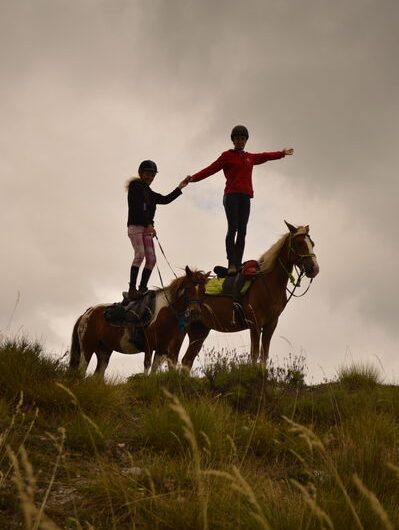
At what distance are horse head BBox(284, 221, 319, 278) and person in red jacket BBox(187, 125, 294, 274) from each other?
1.22m

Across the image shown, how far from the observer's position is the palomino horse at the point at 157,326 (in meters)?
9.27

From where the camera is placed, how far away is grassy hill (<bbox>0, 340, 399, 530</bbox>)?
3.18 metres

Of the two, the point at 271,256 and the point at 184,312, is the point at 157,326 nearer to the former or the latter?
the point at 184,312

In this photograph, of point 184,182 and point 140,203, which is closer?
point 140,203

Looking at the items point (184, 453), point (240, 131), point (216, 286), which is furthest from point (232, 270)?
point (184, 453)

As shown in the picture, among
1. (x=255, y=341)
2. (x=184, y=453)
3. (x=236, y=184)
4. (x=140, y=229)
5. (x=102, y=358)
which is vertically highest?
(x=236, y=184)

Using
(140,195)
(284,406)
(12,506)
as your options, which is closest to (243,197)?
(140,195)

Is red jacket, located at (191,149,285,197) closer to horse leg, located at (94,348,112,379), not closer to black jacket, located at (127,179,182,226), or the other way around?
black jacket, located at (127,179,182,226)

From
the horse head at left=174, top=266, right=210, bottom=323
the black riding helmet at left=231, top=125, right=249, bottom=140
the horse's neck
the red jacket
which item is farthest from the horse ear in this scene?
the black riding helmet at left=231, top=125, right=249, bottom=140

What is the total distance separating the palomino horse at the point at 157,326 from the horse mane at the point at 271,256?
148 centimetres

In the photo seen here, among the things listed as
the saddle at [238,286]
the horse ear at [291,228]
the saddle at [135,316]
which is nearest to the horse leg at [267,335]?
the saddle at [238,286]

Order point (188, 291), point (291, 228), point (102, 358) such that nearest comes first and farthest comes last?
point (188, 291), point (291, 228), point (102, 358)

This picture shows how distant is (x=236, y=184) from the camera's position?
36.4ft

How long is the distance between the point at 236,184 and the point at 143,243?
2.50 metres
